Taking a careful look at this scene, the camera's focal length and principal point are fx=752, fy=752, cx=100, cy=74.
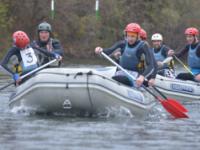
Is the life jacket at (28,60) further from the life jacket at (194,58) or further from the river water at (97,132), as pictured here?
the life jacket at (194,58)

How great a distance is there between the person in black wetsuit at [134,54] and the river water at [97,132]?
2.85ft

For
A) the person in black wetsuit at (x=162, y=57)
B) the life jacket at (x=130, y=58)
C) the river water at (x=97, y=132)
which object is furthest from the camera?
the person in black wetsuit at (x=162, y=57)

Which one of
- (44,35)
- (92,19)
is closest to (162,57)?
(44,35)

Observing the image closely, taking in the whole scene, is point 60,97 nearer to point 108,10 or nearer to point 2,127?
point 2,127

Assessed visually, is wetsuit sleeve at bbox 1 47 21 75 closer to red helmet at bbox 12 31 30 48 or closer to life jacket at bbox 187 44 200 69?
red helmet at bbox 12 31 30 48

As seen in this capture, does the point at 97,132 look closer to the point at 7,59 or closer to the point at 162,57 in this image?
the point at 7,59

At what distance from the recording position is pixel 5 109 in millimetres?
14328

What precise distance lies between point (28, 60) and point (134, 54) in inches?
79.1

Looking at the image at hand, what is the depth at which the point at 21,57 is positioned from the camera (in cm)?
1419

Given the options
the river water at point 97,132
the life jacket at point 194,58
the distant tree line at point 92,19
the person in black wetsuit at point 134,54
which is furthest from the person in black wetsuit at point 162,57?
the distant tree line at point 92,19

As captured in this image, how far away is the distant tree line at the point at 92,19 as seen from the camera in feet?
147

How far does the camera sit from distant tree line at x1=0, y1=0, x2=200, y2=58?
147 ft

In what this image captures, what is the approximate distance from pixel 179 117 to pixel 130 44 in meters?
1.75

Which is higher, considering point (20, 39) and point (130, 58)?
point (20, 39)
